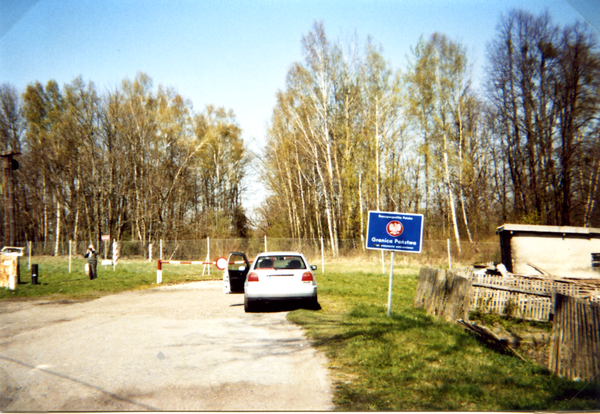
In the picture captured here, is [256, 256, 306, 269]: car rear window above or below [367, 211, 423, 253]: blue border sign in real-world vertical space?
below

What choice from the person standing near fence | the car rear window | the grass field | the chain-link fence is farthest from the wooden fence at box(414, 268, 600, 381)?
the person standing near fence

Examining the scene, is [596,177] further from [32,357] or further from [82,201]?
[82,201]

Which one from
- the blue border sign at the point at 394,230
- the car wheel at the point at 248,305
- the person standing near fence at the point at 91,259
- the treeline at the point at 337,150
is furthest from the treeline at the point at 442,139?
the person standing near fence at the point at 91,259

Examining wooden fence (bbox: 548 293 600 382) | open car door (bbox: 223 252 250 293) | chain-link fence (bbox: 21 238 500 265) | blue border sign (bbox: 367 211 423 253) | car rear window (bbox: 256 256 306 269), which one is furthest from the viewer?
chain-link fence (bbox: 21 238 500 265)

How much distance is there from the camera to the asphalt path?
4.57 metres

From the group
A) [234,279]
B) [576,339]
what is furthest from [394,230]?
[234,279]

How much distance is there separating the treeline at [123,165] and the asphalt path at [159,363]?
15235 millimetres

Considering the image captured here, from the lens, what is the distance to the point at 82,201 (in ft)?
111

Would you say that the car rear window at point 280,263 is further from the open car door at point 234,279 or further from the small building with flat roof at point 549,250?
the small building with flat roof at point 549,250

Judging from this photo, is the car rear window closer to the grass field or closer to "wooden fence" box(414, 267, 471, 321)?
the grass field

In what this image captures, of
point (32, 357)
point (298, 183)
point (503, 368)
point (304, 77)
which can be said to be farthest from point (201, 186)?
point (503, 368)

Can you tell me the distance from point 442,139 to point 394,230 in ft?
55.3

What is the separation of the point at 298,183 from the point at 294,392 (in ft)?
113

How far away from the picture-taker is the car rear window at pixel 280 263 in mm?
11203
